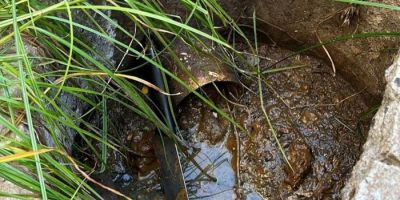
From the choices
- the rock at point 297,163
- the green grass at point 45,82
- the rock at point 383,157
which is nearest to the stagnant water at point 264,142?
the rock at point 297,163

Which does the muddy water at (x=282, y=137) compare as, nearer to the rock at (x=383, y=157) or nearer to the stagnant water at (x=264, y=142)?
the stagnant water at (x=264, y=142)

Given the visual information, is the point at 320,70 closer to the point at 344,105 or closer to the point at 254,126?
the point at 344,105

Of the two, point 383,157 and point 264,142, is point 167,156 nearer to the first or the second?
point 264,142

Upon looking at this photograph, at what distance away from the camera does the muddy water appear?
6.10 feet

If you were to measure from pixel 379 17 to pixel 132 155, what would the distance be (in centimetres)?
94

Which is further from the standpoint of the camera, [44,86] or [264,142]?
[264,142]

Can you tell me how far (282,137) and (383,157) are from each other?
774 mm

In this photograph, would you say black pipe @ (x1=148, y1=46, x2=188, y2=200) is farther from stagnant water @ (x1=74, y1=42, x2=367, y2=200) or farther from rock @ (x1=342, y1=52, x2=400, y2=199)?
rock @ (x1=342, y1=52, x2=400, y2=199)

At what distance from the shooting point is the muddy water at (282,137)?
6.10ft

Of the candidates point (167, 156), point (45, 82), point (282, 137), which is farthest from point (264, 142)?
point (45, 82)

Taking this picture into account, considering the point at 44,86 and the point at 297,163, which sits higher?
the point at 44,86

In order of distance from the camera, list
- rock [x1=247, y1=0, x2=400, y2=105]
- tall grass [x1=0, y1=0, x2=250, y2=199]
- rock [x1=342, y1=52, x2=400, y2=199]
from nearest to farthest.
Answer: rock [x1=342, y1=52, x2=400, y2=199], tall grass [x1=0, y1=0, x2=250, y2=199], rock [x1=247, y1=0, x2=400, y2=105]

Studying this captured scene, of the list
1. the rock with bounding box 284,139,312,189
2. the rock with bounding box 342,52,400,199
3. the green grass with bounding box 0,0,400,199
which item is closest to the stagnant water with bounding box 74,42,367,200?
the rock with bounding box 284,139,312,189

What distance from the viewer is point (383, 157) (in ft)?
3.84
